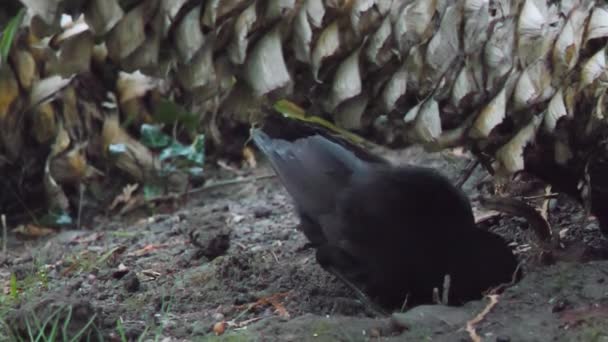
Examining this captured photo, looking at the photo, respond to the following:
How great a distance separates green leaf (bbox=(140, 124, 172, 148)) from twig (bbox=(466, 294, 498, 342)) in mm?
1882

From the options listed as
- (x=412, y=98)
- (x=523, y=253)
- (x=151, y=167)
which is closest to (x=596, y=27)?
(x=412, y=98)

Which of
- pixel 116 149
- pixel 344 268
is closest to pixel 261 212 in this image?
pixel 116 149

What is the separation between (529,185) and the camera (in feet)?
7.32

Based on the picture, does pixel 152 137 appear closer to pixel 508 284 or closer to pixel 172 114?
pixel 172 114

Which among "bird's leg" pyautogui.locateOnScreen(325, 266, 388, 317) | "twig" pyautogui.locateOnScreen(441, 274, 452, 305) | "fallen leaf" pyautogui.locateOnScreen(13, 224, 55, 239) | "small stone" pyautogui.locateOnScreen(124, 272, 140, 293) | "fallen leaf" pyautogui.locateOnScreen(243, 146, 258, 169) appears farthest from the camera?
"fallen leaf" pyautogui.locateOnScreen(243, 146, 258, 169)

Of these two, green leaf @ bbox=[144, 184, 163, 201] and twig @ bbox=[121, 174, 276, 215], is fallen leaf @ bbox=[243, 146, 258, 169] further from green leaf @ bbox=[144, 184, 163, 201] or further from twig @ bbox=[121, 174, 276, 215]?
green leaf @ bbox=[144, 184, 163, 201]

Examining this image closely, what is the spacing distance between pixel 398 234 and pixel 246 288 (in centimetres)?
39

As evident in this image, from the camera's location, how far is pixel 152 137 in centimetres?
337

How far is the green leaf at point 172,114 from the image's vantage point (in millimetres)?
3410

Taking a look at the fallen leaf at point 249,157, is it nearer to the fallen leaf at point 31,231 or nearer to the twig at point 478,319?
the fallen leaf at point 31,231

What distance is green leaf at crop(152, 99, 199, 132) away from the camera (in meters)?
3.41

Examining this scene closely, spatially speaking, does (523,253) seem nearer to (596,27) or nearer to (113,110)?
(596,27)

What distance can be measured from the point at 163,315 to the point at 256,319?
0.17 m

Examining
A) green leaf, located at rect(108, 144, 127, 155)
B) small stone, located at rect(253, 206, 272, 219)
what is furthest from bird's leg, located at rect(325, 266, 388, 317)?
green leaf, located at rect(108, 144, 127, 155)
